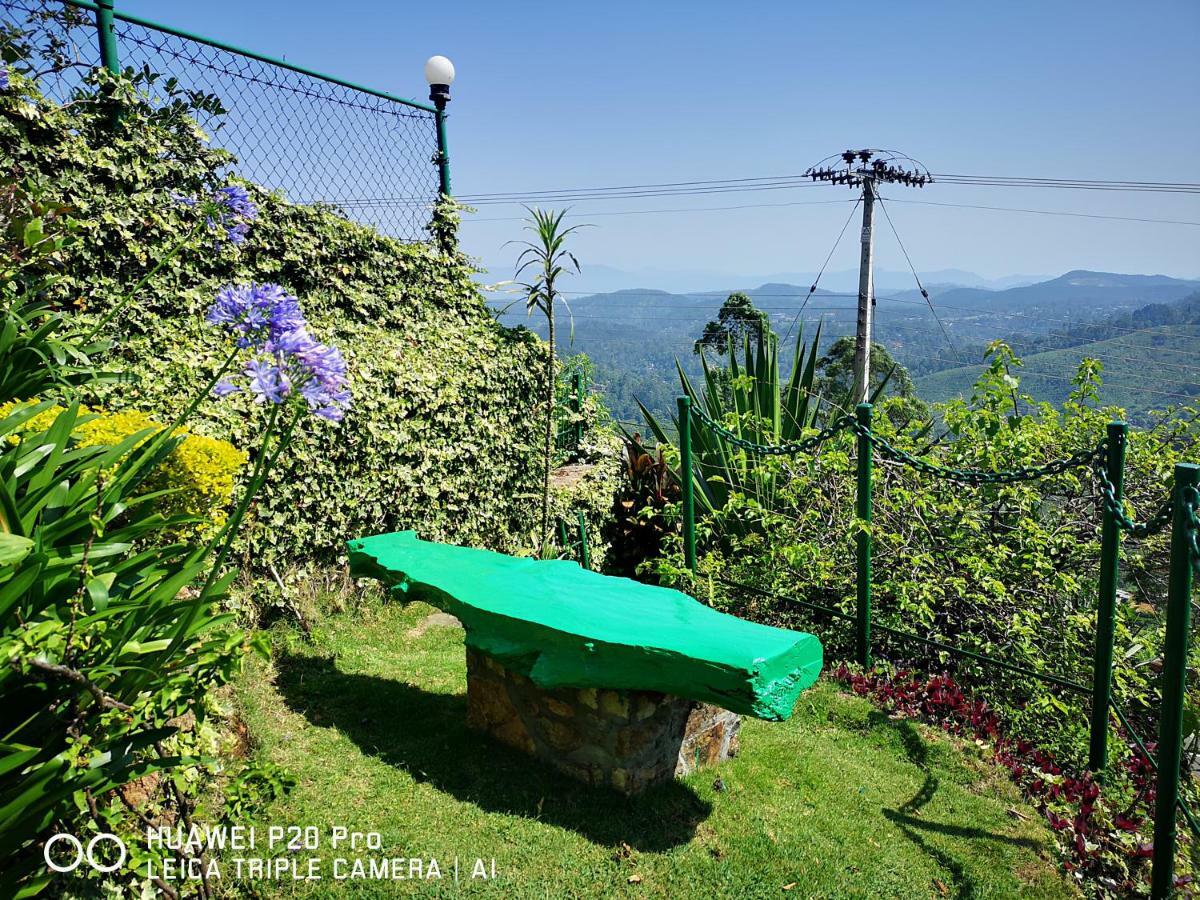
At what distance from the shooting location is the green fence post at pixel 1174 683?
2.70 m

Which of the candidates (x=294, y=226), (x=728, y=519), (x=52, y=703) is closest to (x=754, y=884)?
(x=52, y=703)

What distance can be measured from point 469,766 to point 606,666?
89 centimetres

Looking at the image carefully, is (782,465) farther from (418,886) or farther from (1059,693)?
(418,886)

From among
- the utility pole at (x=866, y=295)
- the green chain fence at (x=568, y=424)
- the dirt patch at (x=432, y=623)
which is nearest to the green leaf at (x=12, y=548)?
the dirt patch at (x=432, y=623)

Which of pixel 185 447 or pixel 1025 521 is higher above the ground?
pixel 185 447

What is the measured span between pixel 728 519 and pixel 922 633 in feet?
5.29

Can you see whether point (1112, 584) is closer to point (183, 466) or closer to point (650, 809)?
point (650, 809)

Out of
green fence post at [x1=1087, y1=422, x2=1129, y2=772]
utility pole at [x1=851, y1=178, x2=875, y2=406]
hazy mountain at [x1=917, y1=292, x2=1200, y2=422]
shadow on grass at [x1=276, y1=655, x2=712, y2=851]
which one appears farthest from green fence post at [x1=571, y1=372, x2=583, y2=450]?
hazy mountain at [x1=917, y1=292, x2=1200, y2=422]

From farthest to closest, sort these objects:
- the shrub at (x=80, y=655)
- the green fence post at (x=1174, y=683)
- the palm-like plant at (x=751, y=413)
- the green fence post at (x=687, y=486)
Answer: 1. the palm-like plant at (x=751, y=413)
2. the green fence post at (x=687, y=486)
3. the green fence post at (x=1174, y=683)
4. the shrub at (x=80, y=655)

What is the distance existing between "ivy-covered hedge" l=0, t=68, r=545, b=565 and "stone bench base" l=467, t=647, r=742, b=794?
1875mm

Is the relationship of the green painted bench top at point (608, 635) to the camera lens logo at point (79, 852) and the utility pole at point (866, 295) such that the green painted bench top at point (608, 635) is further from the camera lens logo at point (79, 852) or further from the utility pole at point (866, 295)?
the utility pole at point (866, 295)

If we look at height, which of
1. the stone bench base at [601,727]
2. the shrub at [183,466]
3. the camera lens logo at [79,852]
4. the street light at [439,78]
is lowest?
the stone bench base at [601,727]

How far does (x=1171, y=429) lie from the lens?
5418 millimetres

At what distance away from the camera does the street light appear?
258 inches
